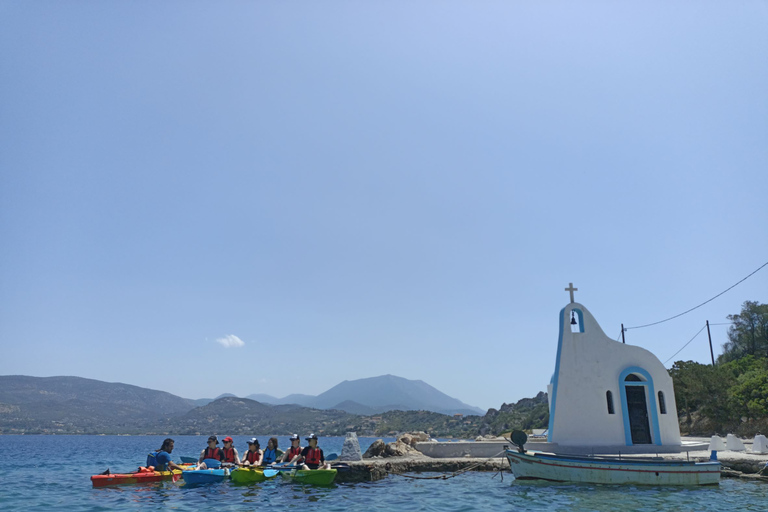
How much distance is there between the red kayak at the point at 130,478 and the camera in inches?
738

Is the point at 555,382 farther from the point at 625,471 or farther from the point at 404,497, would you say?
the point at 404,497

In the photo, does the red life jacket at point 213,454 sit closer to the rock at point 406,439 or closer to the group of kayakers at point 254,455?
the group of kayakers at point 254,455

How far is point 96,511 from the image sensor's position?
46.9 feet

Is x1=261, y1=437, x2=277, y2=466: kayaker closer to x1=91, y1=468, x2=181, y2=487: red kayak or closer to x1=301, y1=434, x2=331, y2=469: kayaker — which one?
x1=301, y1=434, x2=331, y2=469: kayaker

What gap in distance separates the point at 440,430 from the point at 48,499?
8899 centimetres

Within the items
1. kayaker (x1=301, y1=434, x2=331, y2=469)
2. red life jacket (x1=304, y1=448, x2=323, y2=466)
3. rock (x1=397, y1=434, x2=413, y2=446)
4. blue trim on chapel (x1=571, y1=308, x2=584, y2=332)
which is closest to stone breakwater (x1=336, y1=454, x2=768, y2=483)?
kayaker (x1=301, y1=434, x2=331, y2=469)

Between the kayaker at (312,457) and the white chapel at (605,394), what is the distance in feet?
30.3

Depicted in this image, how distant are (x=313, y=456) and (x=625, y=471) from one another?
1117 centimetres

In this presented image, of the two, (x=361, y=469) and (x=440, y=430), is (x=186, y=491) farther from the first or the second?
(x=440, y=430)

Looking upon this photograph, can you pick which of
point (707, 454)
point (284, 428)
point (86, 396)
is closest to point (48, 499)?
point (707, 454)

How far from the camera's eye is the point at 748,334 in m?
53.2

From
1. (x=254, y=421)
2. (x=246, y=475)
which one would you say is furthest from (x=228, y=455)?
(x=254, y=421)

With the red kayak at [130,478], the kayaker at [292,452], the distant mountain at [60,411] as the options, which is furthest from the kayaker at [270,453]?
the distant mountain at [60,411]

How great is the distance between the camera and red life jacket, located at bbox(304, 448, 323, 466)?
1972 centimetres
